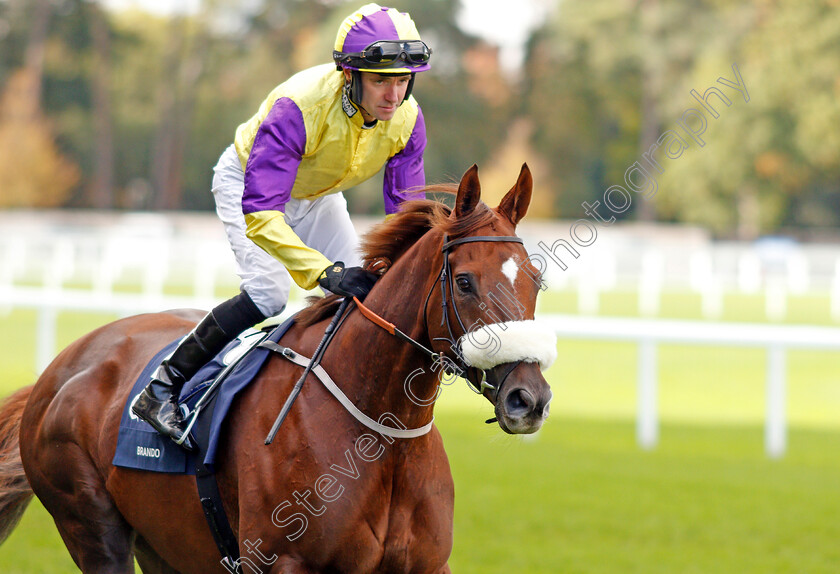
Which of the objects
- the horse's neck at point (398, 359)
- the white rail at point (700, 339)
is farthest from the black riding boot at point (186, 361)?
the white rail at point (700, 339)

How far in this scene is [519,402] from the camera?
2561 mm

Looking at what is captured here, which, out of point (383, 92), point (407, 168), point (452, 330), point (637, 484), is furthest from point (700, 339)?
A: point (452, 330)

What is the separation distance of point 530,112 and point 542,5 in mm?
4752

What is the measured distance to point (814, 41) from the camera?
31562 mm

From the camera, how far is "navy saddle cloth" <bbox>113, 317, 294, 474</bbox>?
321 centimetres

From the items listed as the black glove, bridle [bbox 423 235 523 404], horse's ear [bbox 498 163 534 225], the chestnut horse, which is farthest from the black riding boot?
horse's ear [bbox 498 163 534 225]

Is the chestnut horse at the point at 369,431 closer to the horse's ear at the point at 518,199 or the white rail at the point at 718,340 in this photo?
the horse's ear at the point at 518,199

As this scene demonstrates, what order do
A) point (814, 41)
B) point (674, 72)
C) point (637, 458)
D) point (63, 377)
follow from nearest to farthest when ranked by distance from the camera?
point (63, 377) → point (637, 458) → point (814, 41) → point (674, 72)

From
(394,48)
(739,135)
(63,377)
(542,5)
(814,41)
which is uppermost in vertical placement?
(542,5)

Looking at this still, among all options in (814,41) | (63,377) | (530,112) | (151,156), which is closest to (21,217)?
(151,156)

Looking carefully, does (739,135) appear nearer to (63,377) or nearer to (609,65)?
(609,65)

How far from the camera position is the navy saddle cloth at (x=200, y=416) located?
3205 millimetres

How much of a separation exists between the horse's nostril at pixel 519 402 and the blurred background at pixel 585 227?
83cm

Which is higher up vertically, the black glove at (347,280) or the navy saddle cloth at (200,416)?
the black glove at (347,280)
